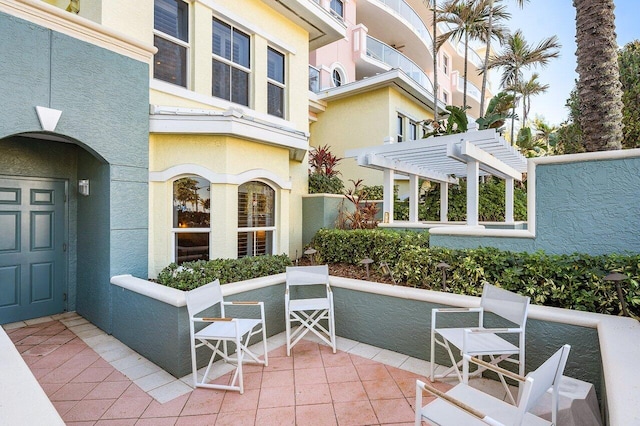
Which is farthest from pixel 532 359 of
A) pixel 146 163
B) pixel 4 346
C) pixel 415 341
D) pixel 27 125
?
pixel 27 125

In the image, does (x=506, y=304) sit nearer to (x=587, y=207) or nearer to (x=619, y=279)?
(x=619, y=279)

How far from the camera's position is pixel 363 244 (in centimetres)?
681

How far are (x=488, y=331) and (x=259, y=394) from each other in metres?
2.57

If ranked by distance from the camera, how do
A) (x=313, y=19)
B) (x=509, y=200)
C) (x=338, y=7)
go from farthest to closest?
(x=338, y=7) → (x=509, y=200) → (x=313, y=19)

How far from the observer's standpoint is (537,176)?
14.4ft

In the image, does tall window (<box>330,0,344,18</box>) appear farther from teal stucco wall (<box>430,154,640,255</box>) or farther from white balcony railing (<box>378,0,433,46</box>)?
teal stucco wall (<box>430,154,640,255</box>)

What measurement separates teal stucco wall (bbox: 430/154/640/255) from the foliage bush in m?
4.06

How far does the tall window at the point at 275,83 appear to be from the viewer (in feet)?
27.6

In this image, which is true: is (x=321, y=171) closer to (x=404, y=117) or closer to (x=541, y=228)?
(x=404, y=117)

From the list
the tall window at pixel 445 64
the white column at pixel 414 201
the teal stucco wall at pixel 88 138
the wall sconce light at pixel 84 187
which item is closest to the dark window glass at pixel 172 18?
the teal stucco wall at pixel 88 138

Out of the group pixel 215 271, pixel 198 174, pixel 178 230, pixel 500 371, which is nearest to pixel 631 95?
pixel 500 371

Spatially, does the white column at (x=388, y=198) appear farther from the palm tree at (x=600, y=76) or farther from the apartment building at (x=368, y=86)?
the palm tree at (x=600, y=76)

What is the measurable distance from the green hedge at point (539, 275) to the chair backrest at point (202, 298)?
2974mm

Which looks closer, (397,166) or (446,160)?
(446,160)
